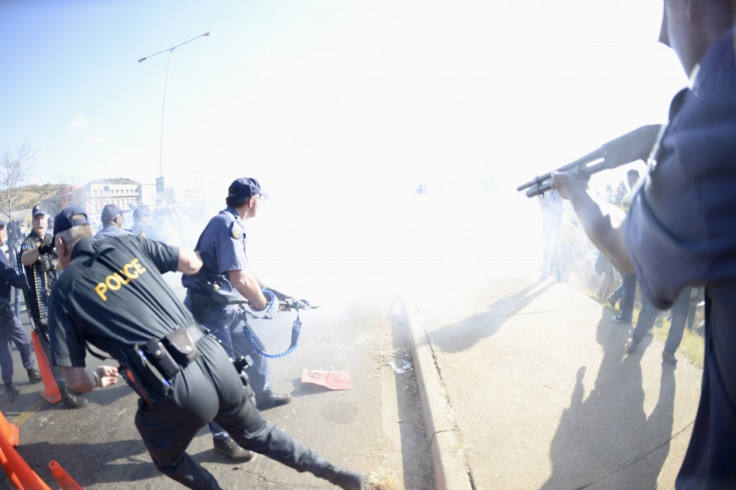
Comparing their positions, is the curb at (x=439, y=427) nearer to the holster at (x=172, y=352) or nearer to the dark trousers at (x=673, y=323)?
the holster at (x=172, y=352)

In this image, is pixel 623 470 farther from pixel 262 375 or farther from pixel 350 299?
pixel 350 299

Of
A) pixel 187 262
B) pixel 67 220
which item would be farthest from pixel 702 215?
pixel 67 220

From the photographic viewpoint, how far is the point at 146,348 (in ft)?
6.47

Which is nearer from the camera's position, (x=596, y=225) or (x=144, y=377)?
(x=596, y=225)

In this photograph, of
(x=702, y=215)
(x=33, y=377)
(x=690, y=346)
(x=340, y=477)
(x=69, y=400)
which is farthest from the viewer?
(x=33, y=377)

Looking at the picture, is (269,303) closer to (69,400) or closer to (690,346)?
(69,400)

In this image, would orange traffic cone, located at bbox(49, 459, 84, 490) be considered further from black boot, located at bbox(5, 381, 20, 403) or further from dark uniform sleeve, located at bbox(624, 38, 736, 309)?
dark uniform sleeve, located at bbox(624, 38, 736, 309)

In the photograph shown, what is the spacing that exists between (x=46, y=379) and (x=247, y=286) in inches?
129

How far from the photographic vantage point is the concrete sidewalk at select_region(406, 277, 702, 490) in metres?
2.54

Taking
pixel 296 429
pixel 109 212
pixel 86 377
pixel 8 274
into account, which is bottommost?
pixel 296 429

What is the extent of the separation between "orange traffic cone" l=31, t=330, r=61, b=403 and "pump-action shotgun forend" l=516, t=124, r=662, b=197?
5.56 m

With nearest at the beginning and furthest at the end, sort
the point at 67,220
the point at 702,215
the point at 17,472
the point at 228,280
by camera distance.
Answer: the point at 702,215
the point at 67,220
the point at 17,472
the point at 228,280

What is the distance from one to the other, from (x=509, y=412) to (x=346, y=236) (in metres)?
12.7

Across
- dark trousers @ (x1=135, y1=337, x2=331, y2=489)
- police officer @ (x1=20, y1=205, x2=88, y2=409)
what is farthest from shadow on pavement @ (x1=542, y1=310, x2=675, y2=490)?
police officer @ (x1=20, y1=205, x2=88, y2=409)
